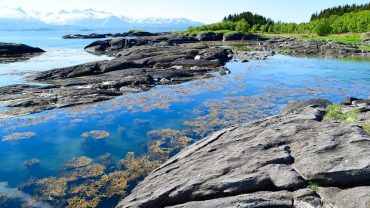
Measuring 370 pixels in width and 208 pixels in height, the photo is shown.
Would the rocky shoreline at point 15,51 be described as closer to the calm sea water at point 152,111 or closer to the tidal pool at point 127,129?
the calm sea water at point 152,111

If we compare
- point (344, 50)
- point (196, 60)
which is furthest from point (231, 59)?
point (344, 50)

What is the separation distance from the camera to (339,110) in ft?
A: 80.7

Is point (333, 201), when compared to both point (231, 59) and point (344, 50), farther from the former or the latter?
point (344, 50)

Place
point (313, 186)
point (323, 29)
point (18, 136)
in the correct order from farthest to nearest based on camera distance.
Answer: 1. point (323, 29)
2. point (18, 136)
3. point (313, 186)

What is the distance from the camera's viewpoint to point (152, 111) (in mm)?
42281

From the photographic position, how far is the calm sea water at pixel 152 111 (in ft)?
97.8

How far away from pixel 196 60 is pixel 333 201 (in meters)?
67.8

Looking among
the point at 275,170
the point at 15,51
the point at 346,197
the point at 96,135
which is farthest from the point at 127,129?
the point at 15,51

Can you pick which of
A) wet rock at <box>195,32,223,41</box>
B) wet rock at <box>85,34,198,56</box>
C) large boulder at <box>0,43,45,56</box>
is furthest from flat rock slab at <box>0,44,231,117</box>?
wet rock at <box>195,32,223,41</box>

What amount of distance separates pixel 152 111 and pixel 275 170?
27355mm

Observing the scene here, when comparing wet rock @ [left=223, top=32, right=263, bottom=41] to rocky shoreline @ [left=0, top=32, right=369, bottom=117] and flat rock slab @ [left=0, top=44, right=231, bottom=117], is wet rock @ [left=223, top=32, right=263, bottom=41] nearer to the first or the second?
rocky shoreline @ [left=0, top=32, right=369, bottom=117]

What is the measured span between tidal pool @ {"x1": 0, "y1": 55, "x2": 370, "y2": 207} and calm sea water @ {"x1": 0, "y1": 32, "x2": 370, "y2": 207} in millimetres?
84

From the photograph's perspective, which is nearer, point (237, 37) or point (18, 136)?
point (18, 136)

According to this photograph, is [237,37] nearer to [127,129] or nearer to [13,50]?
[13,50]
